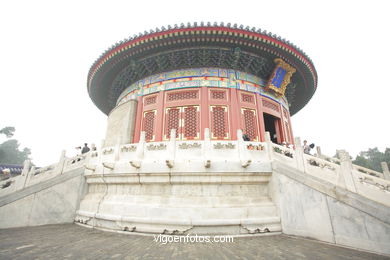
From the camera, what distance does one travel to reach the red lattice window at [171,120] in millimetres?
8609

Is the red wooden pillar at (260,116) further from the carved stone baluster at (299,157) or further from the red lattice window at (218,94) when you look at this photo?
the carved stone baluster at (299,157)

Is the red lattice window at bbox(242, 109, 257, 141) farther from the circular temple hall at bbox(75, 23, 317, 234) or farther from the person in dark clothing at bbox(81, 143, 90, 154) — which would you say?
the person in dark clothing at bbox(81, 143, 90, 154)

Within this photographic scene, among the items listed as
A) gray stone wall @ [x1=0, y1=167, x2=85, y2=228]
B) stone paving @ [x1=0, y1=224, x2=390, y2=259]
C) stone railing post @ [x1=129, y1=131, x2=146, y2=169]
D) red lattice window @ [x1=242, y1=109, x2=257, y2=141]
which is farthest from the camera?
red lattice window @ [x1=242, y1=109, x2=257, y2=141]

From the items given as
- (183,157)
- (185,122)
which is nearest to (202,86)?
(185,122)

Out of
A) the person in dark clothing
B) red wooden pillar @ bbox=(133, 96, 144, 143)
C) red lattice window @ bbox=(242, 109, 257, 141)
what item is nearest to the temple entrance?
red lattice window @ bbox=(242, 109, 257, 141)

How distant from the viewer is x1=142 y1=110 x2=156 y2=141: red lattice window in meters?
8.87

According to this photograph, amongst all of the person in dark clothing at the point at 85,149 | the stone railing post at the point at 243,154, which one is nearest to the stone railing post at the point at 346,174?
the stone railing post at the point at 243,154

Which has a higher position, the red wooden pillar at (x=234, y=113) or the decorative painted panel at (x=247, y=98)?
the decorative painted panel at (x=247, y=98)

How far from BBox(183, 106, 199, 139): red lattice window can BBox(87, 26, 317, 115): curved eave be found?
296 cm

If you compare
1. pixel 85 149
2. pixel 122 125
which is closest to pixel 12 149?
pixel 85 149

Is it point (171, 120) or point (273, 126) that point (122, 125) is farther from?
point (273, 126)

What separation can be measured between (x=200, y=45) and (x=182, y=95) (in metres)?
2.40

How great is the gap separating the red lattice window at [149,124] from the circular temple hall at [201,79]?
46 millimetres

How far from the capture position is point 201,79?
30.2ft
